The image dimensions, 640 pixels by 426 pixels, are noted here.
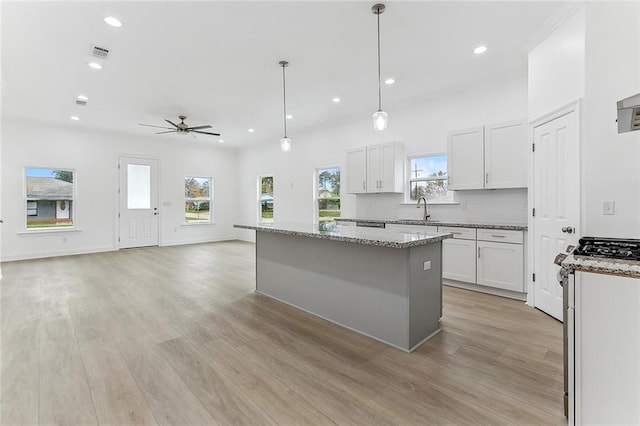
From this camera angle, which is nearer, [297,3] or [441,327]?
[297,3]

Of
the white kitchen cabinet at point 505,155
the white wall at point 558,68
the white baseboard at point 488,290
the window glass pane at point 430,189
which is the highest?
the white wall at point 558,68

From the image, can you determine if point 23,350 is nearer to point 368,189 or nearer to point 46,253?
point 368,189

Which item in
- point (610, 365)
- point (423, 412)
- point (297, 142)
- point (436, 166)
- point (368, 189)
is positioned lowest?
point (423, 412)

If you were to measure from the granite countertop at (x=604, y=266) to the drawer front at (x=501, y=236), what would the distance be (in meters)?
2.42

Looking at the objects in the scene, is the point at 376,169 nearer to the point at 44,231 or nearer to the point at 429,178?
the point at 429,178

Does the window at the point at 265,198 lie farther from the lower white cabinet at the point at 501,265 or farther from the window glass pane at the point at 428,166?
the lower white cabinet at the point at 501,265

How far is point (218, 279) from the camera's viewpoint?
4.72 m

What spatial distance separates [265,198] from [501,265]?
6.50 m

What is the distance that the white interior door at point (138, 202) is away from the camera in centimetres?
762

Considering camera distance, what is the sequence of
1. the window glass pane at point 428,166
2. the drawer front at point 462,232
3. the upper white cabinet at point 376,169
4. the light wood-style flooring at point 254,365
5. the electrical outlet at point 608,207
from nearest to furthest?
1. the light wood-style flooring at point 254,365
2. the electrical outlet at point 608,207
3. the drawer front at point 462,232
4. the window glass pane at point 428,166
5. the upper white cabinet at point 376,169

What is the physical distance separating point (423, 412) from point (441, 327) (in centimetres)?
132

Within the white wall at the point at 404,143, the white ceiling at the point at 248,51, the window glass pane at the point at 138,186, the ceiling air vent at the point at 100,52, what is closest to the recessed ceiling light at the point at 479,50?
the white ceiling at the point at 248,51

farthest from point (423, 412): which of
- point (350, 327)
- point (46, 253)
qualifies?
point (46, 253)

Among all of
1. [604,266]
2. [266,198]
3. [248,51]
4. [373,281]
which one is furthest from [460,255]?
[266,198]
